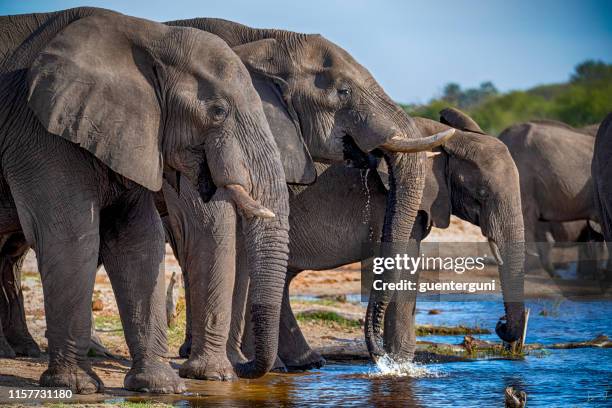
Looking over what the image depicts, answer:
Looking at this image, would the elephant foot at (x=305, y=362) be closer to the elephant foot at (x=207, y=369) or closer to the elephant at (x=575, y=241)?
the elephant foot at (x=207, y=369)

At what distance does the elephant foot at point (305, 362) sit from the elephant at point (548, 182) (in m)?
7.61

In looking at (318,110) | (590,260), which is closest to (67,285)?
(318,110)

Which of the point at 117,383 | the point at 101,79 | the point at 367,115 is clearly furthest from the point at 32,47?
the point at 367,115

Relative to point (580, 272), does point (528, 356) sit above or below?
below

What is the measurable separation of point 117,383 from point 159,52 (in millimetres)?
2077

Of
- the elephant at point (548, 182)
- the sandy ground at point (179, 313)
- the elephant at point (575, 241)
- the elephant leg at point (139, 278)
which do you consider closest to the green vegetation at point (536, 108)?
the elephant at point (575, 241)

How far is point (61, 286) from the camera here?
729 cm

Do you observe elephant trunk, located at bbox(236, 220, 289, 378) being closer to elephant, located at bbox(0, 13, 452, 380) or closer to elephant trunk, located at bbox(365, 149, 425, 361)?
elephant, located at bbox(0, 13, 452, 380)

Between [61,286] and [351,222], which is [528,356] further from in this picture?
[61,286]

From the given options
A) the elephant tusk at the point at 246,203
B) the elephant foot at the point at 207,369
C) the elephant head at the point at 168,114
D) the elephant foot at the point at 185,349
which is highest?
the elephant head at the point at 168,114

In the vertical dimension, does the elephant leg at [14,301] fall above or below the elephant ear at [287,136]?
below

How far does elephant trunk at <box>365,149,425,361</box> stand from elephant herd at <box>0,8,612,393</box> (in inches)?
0.4

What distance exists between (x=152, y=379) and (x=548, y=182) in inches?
396

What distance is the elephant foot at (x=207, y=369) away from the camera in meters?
8.36
